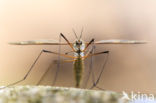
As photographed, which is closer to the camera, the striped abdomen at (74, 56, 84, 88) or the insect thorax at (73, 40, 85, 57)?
the striped abdomen at (74, 56, 84, 88)

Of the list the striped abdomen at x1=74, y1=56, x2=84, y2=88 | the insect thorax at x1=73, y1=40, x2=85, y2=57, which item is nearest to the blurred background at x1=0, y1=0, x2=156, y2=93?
the insect thorax at x1=73, y1=40, x2=85, y2=57

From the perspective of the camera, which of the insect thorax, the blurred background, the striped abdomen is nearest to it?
the striped abdomen

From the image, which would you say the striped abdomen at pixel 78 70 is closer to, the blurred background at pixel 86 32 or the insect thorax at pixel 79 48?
the insect thorax at pixel 79 48

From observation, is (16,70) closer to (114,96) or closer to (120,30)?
(120,30)

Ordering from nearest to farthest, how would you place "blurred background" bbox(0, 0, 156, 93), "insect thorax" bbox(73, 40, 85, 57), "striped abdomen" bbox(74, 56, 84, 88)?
"striped abdomen" bbox(74, 56, 84, 88) < "insect thorax" bbox(73, 40, 85, 57) < "blurred background" bbox(0, 0, 156, 93)

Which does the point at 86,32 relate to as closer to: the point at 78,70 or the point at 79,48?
the point at 79,48

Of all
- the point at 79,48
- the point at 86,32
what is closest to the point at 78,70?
the point at 79,48

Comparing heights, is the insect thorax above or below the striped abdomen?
above

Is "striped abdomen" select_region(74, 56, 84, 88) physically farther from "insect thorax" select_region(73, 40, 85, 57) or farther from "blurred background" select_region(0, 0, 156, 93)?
"blurred background" select_region(0, 0, 156, 93)
